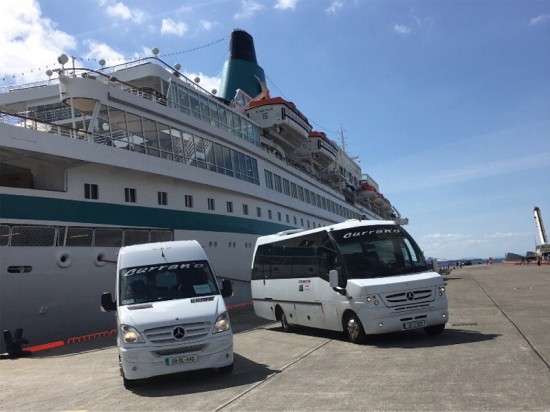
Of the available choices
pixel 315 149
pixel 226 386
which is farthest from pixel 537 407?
pixel 315 149

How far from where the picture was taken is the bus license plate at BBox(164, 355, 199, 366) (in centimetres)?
708

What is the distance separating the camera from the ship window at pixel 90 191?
609 inches

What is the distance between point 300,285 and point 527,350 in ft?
17.7

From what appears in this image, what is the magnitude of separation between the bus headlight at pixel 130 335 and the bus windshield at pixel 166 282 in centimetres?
92

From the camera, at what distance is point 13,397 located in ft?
24.7

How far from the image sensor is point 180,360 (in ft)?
23.3

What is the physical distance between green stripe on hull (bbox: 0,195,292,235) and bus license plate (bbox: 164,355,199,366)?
820 cm

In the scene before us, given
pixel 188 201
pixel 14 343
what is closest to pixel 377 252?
pixel 14 343

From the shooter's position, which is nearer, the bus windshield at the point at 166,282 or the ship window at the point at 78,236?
the bus windshield at the point at 166,282

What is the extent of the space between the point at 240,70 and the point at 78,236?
81.9 ft

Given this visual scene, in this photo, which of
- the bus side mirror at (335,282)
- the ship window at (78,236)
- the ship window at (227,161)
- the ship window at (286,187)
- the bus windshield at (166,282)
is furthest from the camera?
the ship window at (286,187)

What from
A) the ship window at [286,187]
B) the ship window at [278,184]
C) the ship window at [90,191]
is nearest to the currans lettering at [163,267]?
the ship window at [90,191]

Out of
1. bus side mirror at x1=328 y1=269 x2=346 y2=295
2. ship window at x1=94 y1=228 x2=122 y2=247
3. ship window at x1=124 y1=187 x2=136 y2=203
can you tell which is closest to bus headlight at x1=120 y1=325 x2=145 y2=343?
bus side mirror at x1=328 y1=269 x2=346 y2=295

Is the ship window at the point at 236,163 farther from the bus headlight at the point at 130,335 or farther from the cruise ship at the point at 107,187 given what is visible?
the bus headlight at the point at 130,335
